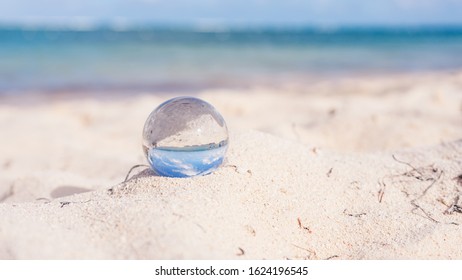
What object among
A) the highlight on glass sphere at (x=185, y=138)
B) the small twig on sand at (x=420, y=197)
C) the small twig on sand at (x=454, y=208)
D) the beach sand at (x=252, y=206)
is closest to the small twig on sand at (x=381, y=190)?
the beach sand at (x=252, y=206)

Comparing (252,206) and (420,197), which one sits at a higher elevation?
(252,206)

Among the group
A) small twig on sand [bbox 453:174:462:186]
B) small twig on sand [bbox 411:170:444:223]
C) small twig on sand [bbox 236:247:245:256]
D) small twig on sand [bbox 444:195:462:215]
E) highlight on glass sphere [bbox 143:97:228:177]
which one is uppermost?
highlight on glass sphere [bbox 143:97:228:177]

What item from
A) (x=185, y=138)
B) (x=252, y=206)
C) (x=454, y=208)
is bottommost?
(x=454, y=208)

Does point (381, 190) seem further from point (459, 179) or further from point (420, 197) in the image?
point (459, 179)

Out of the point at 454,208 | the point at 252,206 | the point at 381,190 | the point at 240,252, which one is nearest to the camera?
the point at 240,252

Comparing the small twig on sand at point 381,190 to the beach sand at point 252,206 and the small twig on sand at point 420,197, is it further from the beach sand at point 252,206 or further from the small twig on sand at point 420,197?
the small twig on sand at point 420,197

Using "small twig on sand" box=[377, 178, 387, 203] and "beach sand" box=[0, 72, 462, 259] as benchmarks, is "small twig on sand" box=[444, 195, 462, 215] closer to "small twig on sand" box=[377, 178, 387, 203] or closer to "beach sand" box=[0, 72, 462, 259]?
"beach sand" box=[0, 72, 462, 259]

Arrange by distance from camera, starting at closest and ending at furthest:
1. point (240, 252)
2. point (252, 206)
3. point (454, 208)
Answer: point (240, 252) → point (252, 206) → point (454, 208)

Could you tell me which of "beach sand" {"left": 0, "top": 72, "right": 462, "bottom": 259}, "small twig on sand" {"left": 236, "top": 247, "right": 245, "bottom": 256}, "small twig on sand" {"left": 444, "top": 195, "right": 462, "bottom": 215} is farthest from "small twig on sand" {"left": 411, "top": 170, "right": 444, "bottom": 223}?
"small twig on sand" {"left": 236, "top": 247, "right": 245, "bottom": 256}

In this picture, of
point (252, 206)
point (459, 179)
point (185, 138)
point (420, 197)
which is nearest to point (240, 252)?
point (252, 206)

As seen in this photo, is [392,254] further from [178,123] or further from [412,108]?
[412,108]
